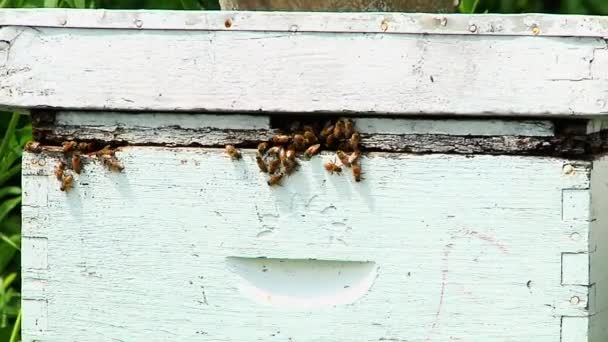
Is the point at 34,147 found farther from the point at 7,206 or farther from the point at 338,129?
the point at 7,206

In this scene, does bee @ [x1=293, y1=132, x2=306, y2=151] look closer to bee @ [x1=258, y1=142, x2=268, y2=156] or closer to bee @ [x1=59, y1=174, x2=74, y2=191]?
bee @ [x1=258, y1=142, x2=268, y2=156]

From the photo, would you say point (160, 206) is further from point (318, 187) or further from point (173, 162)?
point (318, 187)

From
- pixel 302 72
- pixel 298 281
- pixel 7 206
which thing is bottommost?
pixel 298 281

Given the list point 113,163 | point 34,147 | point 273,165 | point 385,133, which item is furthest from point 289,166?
point 34,147

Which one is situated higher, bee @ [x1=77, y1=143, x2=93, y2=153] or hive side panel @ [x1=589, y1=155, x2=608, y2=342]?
bee @ [x1=77, y1=143, x2=93, y2=153]

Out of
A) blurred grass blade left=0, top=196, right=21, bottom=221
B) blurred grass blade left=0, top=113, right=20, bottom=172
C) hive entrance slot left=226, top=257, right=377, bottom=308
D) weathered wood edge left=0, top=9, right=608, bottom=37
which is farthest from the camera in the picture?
blurred grass blade left=0, top=196, right=21, bottom=221

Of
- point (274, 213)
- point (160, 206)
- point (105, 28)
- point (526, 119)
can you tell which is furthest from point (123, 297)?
point (526, 119)

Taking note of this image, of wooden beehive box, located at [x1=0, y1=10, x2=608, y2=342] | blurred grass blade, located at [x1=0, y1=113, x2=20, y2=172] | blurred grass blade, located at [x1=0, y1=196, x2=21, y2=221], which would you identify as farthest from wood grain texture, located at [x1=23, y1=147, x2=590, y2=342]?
blurred grass blade, located at [x1=0, y1=196, x2=21, y2=221]
